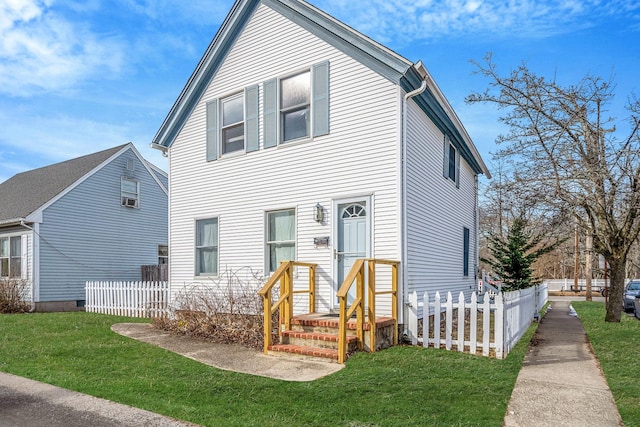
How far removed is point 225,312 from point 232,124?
4.70 metres

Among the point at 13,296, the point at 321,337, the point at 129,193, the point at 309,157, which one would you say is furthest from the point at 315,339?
the point at 129,193

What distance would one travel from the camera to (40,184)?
64.6ft

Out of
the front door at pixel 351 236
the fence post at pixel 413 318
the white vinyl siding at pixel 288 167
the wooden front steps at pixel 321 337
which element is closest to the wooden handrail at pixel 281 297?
the wooden front steps at pixel 321 337

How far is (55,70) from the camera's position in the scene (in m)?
15.4

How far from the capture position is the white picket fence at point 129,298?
13.3m

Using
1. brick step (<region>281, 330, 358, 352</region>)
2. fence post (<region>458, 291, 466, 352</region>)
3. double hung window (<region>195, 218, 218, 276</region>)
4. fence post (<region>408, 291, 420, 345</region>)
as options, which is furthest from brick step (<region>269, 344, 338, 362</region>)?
double hung window (<region>195, 218, 218, 276</region>)

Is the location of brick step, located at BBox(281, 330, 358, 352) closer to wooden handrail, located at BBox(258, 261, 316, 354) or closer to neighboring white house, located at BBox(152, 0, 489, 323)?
wooden handrail, located at BBox(258, 261, 316, 354)

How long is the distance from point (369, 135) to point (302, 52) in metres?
2.68

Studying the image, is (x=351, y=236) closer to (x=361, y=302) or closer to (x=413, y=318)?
(x=361, y=302)

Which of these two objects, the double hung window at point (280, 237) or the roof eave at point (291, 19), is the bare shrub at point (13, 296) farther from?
the double hung window at point (280, 237)

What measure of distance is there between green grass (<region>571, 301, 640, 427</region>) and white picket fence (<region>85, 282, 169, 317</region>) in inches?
378

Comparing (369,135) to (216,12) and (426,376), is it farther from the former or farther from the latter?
(216,12)

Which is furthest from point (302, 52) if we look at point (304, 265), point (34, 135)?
point (34, 135)

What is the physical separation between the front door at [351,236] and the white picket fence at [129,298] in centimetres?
522
